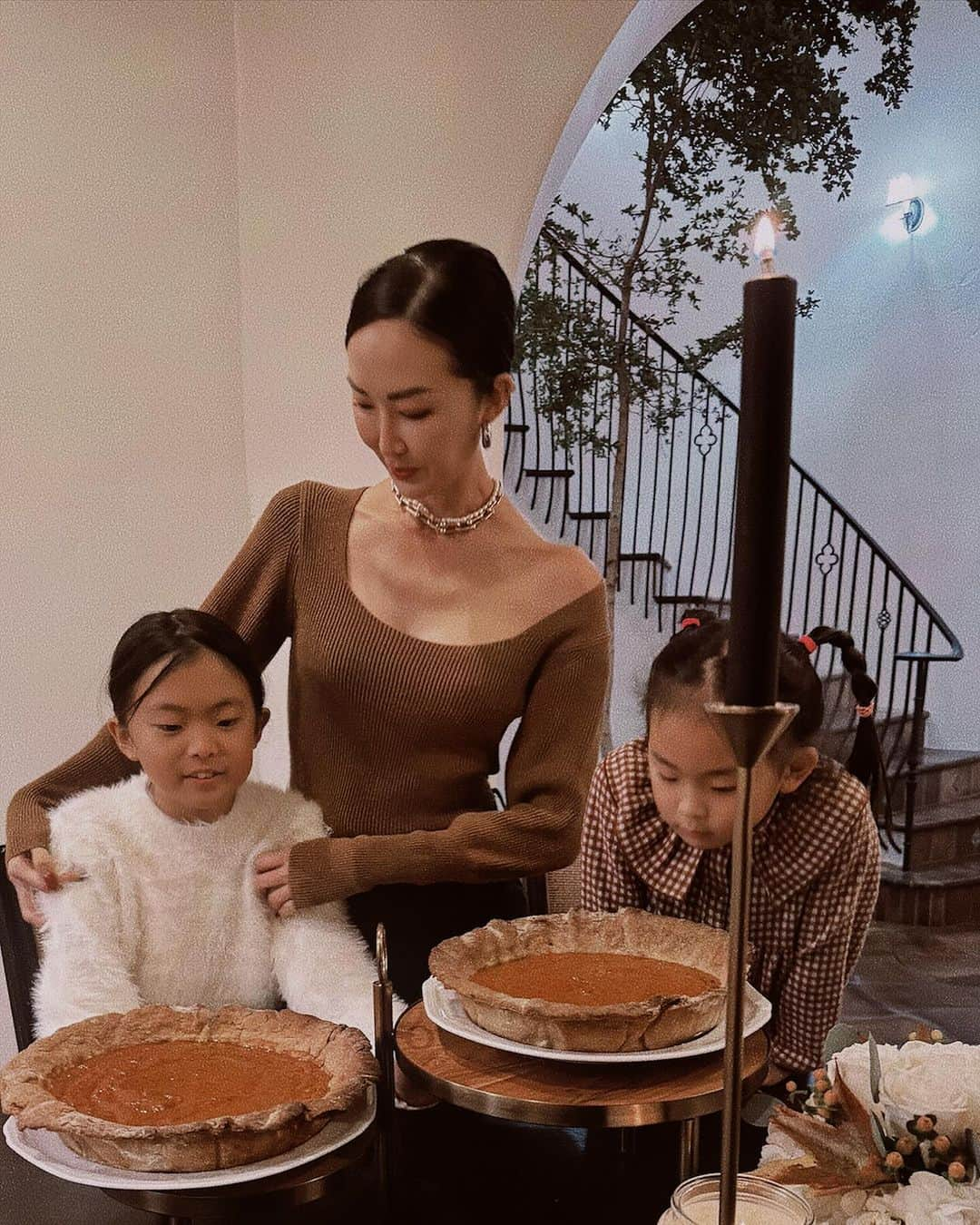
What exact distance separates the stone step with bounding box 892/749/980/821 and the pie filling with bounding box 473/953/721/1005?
494cm

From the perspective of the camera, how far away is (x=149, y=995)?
1383 millimetres

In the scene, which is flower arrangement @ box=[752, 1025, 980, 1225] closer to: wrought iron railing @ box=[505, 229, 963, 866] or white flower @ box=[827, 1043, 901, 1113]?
white flower @ box=[827, 1043, 901, 1113]

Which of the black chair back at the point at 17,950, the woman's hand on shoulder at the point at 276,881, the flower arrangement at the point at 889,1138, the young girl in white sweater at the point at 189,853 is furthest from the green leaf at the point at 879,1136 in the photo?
the black chair back at the point at 17,950

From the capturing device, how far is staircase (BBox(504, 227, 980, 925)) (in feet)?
19.0

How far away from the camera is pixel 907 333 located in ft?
21.6

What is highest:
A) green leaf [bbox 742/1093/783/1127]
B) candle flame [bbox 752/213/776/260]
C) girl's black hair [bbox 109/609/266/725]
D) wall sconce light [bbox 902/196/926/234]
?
wall sconce light [bbox 902/196/926/234]

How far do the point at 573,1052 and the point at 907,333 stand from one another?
6.30 m

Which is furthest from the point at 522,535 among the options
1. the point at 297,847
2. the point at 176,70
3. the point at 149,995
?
the point at 176,70

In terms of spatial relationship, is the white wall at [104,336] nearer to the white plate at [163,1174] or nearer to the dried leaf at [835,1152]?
the white plate at [163,1174]

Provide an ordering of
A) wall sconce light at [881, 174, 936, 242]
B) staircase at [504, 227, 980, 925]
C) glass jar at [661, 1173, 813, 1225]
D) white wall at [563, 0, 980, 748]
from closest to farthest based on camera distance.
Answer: glass jar at [661, 1173, 813, 1225] < staircase at [504, 227, 980, 925] < white wall at [563, 0, 980, 748] < wall sconce light at [881, 174, 936, 242]

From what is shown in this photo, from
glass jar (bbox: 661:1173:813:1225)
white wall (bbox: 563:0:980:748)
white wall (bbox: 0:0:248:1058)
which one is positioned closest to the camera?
glass jar (bbox: 661:1173:813:1225)

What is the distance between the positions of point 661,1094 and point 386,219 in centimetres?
203

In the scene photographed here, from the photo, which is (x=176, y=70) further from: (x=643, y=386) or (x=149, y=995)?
(x=643, y=386)

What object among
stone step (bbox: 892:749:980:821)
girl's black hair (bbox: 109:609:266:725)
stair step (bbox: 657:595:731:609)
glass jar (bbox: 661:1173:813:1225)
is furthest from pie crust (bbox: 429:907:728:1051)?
stair step (bbox: 657:595:731:609)
